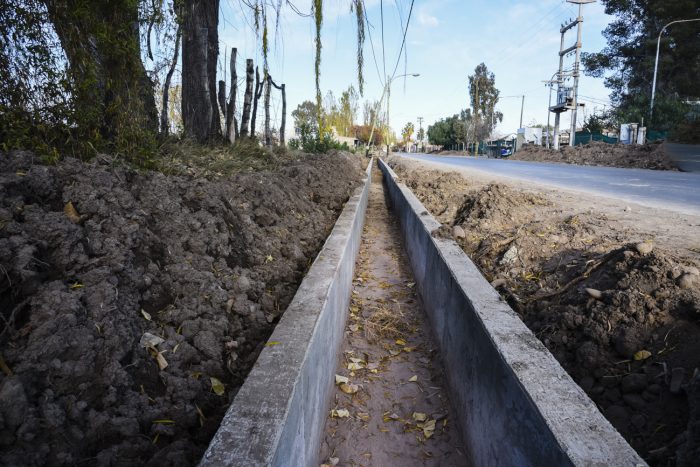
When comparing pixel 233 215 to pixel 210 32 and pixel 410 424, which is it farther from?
pixel 210 32

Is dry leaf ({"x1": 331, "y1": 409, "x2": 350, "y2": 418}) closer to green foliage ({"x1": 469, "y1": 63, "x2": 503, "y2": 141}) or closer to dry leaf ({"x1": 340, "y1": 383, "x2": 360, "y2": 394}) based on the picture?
dry leaf ({"x1": 340, "y1": 383, "x2": 360, "y2": 394})

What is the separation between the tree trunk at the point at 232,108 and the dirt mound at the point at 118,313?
13.0 feet

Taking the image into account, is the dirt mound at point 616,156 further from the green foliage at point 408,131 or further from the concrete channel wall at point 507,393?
the green foliage at point 408,131

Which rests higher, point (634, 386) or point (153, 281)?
point (153, 281)

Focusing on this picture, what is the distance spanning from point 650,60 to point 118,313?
142ft

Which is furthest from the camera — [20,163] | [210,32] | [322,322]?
[210,32]

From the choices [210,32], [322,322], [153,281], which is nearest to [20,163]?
[153,281]

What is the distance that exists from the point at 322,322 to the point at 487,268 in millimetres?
1924

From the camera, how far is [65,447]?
1217mm

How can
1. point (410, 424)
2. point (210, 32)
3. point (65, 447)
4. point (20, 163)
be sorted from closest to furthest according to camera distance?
point (65, 447)
point (20, 163)
point (410, 424)
point (210, 32)

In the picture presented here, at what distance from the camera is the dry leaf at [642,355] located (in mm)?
1880

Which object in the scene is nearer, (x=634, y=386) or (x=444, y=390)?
(x=634, y=386)

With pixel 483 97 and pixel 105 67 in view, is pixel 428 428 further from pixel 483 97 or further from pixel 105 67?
pixel 483 97

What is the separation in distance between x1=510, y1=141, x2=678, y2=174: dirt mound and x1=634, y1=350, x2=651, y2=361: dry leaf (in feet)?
59.5
